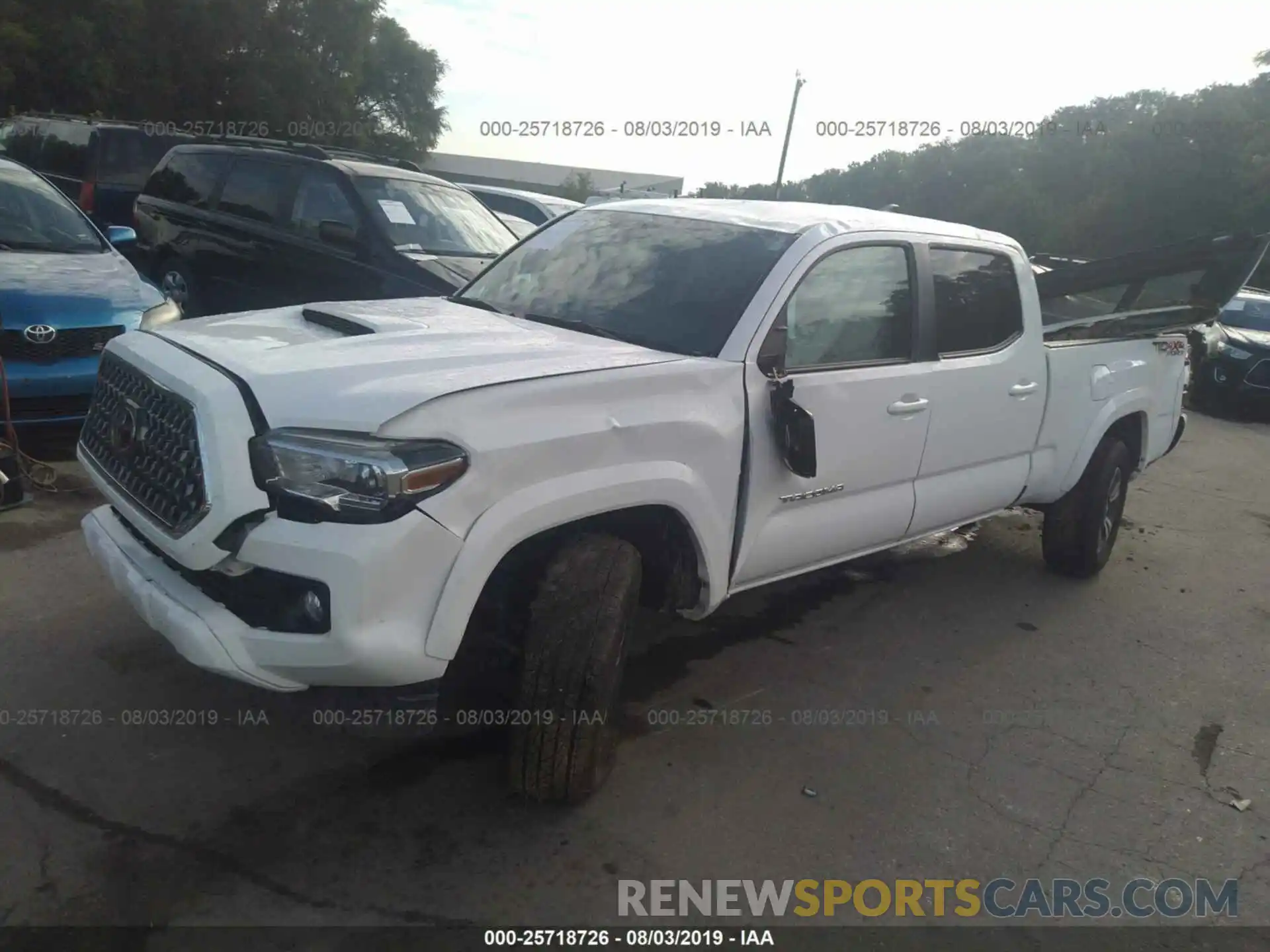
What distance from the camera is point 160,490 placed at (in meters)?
2.88

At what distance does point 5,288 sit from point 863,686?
4912 mm

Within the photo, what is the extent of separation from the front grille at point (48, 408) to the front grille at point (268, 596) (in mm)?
3313

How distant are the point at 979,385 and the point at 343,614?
9.89ft

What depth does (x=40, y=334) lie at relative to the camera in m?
5.53

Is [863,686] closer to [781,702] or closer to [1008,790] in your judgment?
[781,702]

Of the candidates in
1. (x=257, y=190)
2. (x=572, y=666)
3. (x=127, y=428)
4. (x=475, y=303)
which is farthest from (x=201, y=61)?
(x=572, y=666)

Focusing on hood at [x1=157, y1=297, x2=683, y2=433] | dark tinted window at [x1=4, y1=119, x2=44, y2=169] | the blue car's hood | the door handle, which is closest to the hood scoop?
hood at [x1=157, y1=297, x2=683, y2=433]

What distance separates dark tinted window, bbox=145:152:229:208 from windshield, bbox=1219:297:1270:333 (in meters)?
12.0

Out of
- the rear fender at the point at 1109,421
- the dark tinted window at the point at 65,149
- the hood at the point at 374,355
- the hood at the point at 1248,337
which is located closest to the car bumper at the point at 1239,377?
the hood at the point at 1248,337

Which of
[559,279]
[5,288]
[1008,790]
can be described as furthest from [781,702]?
[5,288]

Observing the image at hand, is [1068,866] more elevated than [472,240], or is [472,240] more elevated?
[472,240]

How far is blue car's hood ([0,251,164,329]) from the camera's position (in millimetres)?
5578

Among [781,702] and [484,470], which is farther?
[781,702]

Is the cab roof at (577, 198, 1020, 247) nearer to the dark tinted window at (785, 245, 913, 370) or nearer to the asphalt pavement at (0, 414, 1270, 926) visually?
the dark tinted window at (785, 245, 913, 370)
